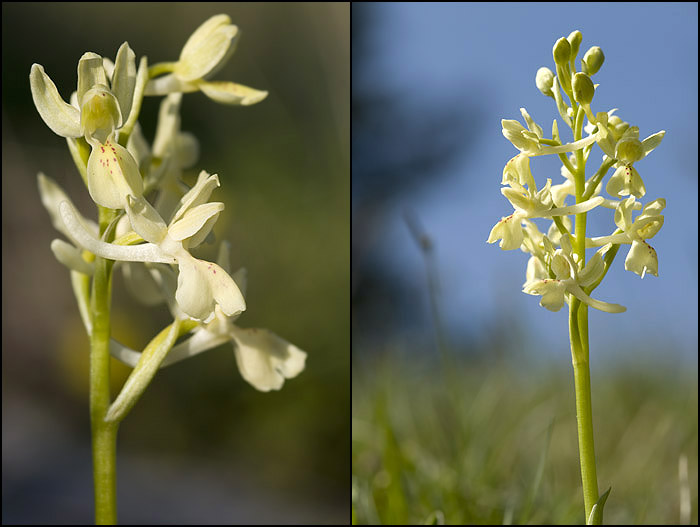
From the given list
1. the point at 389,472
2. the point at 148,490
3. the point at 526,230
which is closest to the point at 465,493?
the point at 389,472

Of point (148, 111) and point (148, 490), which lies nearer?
point (148, 490)

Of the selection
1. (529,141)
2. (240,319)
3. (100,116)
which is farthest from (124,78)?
(240,319)

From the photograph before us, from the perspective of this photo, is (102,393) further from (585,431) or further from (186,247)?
(585,431)

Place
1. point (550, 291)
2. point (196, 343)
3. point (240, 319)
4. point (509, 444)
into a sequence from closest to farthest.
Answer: point (550, 291), point (196, 343), point (509, 444), point (240, 319)

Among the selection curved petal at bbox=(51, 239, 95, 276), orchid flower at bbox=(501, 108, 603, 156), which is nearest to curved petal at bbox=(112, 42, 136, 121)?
curved petal at bbox=(51, 239, 95, 276)

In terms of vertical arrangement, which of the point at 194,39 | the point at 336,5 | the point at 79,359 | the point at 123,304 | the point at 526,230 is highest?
the point at 336,5

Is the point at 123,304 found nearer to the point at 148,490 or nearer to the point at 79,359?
the point at 79,359

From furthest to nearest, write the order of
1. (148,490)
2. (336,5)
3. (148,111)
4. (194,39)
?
(336,5) < (148,111) < (148,490) < (194,39)
